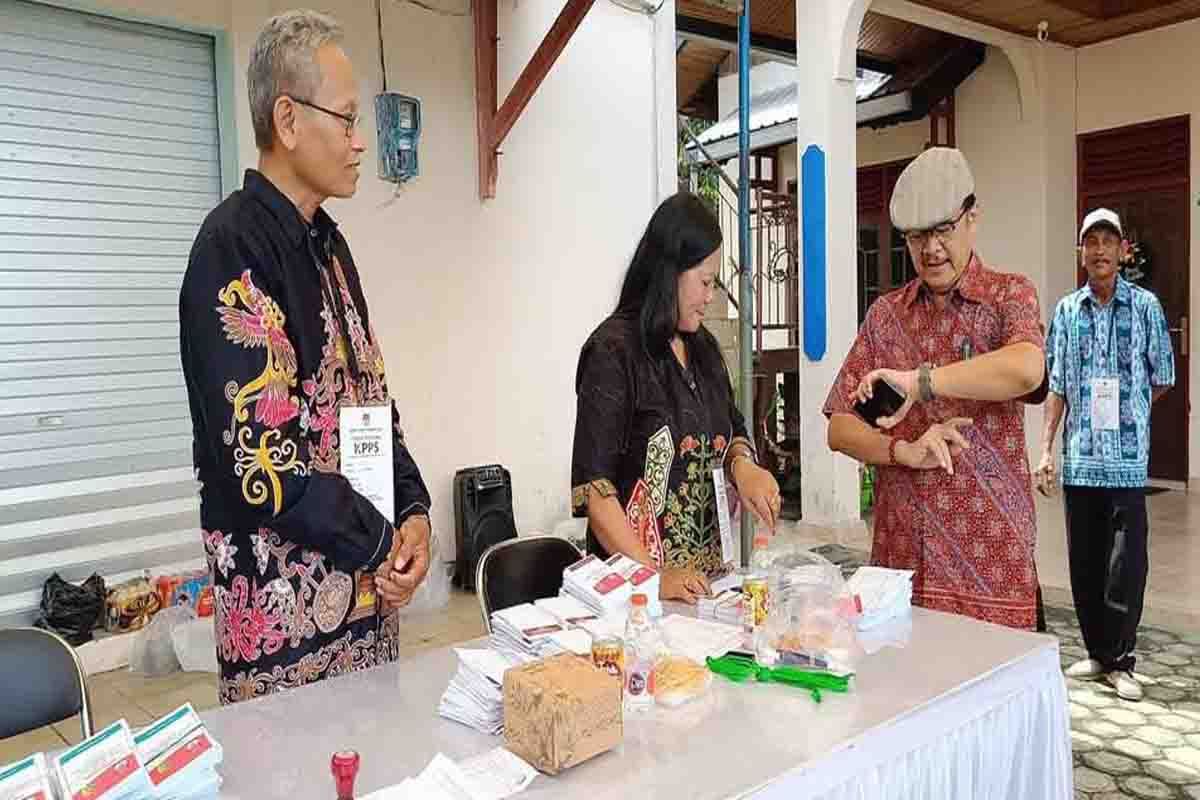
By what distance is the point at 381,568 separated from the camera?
1641 mm

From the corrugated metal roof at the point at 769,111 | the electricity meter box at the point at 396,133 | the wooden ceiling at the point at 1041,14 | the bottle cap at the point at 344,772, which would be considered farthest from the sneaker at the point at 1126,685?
the corrugated metal roof at the point at 769,111

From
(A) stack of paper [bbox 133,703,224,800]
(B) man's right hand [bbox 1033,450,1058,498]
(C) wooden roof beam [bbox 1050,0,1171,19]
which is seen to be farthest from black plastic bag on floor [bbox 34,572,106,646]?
(C) wooden roof beam [bbox 1050,0,1171,19]

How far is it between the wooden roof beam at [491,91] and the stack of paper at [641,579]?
11.1ft

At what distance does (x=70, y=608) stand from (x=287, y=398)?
8.77ft

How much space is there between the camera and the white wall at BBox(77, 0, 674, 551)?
14.9 feet

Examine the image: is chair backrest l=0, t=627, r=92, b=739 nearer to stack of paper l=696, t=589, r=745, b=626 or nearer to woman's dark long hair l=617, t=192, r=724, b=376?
stack of paper l=696, t=589, r=745, b=626

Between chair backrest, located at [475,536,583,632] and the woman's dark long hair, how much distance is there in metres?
0.54

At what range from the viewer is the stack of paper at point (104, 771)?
109 cm

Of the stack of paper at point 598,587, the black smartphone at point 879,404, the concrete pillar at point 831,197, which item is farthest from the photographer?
the concrete pillar at point 831,197

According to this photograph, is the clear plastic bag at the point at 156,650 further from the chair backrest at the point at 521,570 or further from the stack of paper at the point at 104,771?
the stack of paper at the point at 104,771

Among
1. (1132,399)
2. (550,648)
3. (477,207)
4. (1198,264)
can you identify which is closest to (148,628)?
(477,207)

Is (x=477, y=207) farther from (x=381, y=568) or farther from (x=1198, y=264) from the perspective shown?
(x=1198, y=264)

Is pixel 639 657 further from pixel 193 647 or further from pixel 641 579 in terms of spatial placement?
pixel 193 647

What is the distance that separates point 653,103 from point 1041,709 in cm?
473
